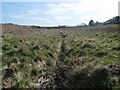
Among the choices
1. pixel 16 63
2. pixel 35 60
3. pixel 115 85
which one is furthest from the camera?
pixel 35 60

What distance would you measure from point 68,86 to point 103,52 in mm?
8968

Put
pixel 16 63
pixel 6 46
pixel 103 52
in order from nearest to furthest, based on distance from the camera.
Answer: pixel 16 63, pixel 103 52, pixel 6 46

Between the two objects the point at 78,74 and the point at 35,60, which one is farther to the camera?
the point at 35,60

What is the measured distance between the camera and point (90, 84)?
58.6ft

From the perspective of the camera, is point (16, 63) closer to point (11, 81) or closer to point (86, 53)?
point (11, 81)

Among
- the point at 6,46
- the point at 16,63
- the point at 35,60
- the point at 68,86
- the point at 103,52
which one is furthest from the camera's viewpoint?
the point at 6,46

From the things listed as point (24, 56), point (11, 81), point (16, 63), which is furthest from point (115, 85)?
point (24, 56)

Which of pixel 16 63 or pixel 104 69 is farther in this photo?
pixel 16 63

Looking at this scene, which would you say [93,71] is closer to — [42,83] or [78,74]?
[78,74]

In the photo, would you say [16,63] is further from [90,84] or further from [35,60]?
[90,84]

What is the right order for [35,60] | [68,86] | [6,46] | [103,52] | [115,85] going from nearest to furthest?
[115,85] → [68,86] → [35,60] → [103,52] → [6,46]

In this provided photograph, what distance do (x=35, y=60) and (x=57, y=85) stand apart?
5.98 metres

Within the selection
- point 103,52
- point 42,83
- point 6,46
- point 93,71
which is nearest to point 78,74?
point 93,71

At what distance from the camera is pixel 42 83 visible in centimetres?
1933
